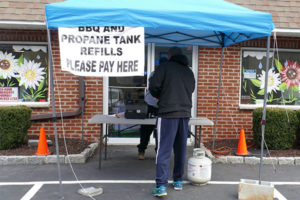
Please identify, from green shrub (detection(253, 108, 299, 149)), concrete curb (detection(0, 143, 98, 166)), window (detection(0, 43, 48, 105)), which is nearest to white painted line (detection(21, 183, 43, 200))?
concrete curb (detection(0, 143, 98, 166))

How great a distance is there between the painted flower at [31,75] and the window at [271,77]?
5169 millimetres

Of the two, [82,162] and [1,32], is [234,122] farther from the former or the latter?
[1,32]

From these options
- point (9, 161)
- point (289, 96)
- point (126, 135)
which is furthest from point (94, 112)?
point (289, 96)

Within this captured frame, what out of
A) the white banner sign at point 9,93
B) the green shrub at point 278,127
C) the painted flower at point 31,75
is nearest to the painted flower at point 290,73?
the green shrub at point 278,127

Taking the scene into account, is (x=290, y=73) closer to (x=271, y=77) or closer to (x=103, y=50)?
(x=271, y=77)

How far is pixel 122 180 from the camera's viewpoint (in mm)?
4492

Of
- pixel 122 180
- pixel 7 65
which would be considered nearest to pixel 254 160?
pixel 122 180

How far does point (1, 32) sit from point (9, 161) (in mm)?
3213

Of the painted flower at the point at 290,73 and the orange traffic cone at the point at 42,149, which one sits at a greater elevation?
the painted flower at the point at 290,73

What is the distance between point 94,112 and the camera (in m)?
6.77

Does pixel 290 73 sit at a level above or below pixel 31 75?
above

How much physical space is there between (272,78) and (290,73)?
1.63 ft

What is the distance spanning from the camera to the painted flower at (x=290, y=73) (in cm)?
713

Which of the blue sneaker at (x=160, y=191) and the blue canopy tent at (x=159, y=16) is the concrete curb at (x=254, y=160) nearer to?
the blue sneaker at (x=160, y=191)
